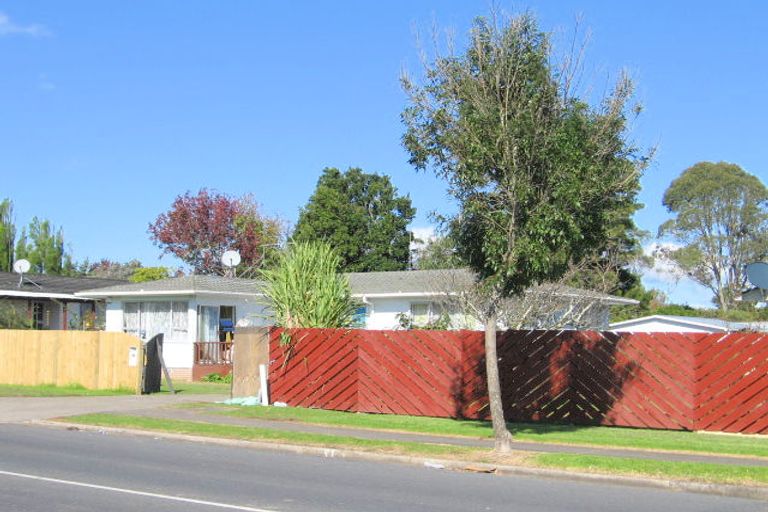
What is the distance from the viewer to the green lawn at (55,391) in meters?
25.0

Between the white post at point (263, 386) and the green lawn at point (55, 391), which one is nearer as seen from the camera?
the white post at point (263, 386)

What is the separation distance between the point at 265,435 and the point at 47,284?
2823 cm

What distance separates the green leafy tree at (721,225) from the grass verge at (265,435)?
45.6 meters

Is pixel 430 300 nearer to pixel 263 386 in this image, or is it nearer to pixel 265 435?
pixel 263 386

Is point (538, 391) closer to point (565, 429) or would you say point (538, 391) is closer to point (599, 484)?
point (565, 429)

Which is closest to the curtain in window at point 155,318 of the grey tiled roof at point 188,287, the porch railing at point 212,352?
the grey tiled roof at point 188,287

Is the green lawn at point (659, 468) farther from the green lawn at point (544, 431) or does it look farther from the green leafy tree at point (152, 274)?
the green leafy tree at point (152, 274)

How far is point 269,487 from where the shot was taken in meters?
11.3

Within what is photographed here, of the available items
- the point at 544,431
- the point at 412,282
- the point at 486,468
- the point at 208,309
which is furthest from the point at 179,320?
the point at 486,468

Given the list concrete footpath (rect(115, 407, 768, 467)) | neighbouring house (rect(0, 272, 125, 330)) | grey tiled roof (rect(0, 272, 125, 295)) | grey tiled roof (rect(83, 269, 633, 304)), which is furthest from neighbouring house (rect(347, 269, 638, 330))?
grey tiled roof (rect(0, 272, 125, 295))

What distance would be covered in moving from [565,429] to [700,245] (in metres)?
44.1

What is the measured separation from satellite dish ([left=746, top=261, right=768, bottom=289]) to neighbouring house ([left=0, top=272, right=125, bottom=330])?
26373 mm

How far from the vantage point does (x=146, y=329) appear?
33.0 m

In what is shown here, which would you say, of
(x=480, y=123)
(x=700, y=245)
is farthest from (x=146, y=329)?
(x=700, y=245)
